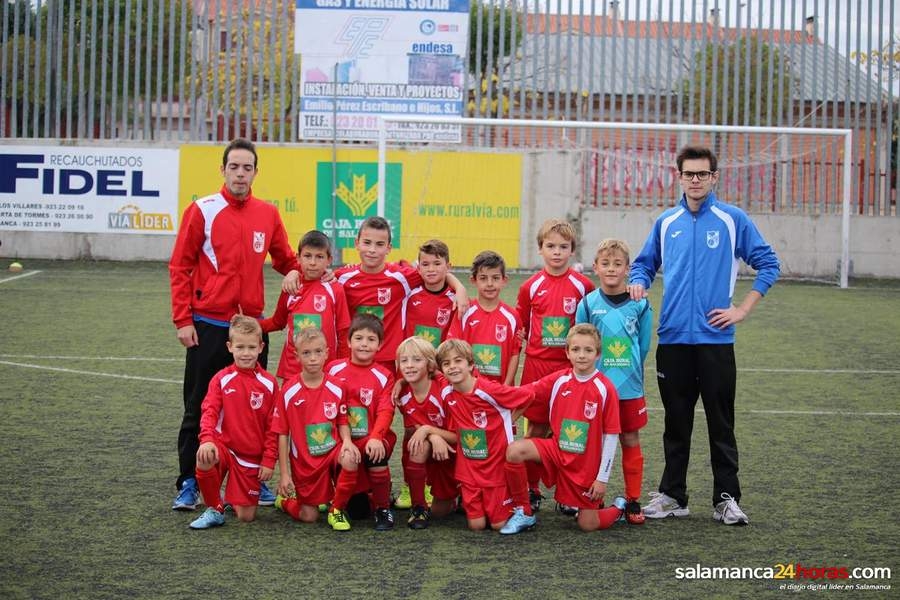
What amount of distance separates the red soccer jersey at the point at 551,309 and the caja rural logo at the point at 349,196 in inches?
504

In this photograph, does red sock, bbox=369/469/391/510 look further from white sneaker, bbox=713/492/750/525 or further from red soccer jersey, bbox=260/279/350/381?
white sneaker, bbox=713/492/750/525

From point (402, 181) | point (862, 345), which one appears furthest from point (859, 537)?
point (402, 181)

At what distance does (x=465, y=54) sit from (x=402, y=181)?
2695 mm

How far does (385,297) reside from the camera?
6504mm

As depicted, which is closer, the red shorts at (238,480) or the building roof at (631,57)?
the red shorts at (238,480)

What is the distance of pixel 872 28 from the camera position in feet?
68.3

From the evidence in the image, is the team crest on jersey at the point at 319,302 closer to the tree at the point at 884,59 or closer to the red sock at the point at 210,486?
the red sock at the point at 210,486

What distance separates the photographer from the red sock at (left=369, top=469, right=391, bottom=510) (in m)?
5.72

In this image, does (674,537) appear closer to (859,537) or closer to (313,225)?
(859,537)

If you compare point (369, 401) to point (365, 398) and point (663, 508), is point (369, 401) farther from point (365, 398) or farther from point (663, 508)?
point (663, 508)

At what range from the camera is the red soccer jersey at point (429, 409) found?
5.92 meters

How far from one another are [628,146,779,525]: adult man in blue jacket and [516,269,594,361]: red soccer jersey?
16.5 inches

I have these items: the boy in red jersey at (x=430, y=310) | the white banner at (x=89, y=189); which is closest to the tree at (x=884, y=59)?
the white banner at (x=89, y=189)

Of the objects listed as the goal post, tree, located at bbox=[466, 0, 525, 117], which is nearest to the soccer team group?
the goal post
